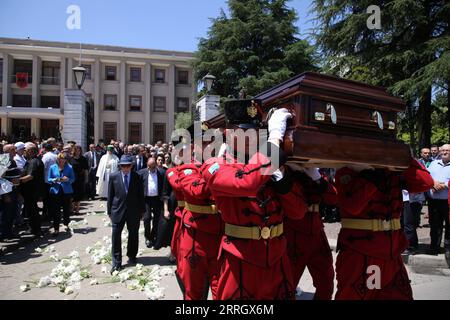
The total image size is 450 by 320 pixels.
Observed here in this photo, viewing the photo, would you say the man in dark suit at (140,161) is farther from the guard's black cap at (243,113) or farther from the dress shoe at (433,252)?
the guard's black cap at (243,113)

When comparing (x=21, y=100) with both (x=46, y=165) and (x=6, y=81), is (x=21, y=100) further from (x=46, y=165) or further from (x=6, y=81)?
(x=46, y=165)

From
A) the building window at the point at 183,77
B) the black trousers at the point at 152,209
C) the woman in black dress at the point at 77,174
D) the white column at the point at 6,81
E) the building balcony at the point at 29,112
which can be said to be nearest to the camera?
the black trousers at the point at 152,209

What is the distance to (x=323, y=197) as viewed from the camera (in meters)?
4.00

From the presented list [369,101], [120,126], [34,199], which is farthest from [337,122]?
[120,126]

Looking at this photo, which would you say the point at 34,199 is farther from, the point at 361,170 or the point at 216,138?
the point at 361,170

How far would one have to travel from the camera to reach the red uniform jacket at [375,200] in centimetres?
314

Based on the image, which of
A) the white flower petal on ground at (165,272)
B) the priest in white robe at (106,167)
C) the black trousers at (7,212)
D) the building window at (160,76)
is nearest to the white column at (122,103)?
the building window at (160,76)

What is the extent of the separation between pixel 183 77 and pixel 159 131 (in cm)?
629

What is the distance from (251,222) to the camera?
9.06ft

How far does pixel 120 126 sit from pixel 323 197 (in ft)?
A: 122

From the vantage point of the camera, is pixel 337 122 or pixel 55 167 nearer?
pixel 337 122

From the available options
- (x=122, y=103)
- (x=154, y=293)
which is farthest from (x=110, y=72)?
(x=154, y=293)

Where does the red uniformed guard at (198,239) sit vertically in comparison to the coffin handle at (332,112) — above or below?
below

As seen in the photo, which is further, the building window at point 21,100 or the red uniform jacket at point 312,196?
the building window at point 21,100
